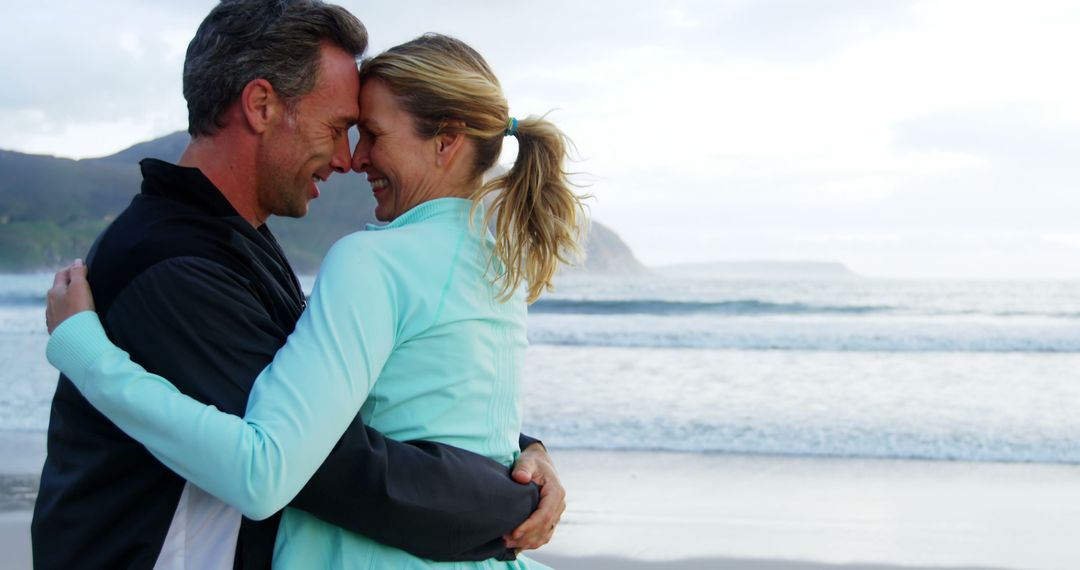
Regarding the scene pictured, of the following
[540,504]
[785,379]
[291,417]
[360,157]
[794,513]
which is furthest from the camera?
[785,379]

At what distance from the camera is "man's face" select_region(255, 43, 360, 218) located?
187 centimetres

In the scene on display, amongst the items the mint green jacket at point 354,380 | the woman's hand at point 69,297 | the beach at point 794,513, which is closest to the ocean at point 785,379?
the beach at point 794,513

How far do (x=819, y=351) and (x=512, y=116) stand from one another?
47.4ft

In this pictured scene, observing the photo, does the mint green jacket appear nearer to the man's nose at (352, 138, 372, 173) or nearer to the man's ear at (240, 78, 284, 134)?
the man's nose at (352, 138, 372, 173)

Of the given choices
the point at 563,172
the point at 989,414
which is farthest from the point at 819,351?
the point at 563,172

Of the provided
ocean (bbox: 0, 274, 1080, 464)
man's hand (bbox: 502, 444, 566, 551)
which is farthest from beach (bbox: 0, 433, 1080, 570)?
man's hand (bbox: 502, 444, 566, 551)

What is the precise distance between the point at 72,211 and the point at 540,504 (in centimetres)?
2982

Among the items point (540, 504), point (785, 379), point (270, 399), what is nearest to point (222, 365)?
point (270, 399)

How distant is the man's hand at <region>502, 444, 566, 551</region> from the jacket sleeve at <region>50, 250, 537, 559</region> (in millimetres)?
144

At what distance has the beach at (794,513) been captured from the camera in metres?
5.09

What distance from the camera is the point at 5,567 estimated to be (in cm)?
492

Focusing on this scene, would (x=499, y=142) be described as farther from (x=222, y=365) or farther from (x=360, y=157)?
(x=222, y=365)

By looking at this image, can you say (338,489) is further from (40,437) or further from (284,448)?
(40,437)

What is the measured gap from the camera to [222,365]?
1464 mm
